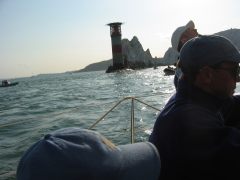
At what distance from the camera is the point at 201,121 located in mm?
1329

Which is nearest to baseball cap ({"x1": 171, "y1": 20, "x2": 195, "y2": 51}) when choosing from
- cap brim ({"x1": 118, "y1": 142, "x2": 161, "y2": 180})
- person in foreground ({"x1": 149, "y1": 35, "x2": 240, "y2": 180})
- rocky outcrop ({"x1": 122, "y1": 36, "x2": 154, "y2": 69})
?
person in foreground ({"x1": 149, "y1": 35, "x2": 240, "y2": 180})

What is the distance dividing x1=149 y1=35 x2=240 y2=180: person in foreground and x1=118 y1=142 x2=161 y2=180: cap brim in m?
0.24

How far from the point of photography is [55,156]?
2.94 feet

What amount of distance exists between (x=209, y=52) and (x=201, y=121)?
253mm

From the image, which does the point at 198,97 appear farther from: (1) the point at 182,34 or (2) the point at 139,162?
(1) the point at 182,34

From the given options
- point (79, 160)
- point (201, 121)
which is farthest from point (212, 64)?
point (79, 160)

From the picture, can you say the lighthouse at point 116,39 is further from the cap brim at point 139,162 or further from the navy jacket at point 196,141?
the cap brim at point 139,162

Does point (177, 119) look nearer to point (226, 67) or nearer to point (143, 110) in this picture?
point (226, 67)

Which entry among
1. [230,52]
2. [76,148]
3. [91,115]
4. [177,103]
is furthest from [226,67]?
[91,115]

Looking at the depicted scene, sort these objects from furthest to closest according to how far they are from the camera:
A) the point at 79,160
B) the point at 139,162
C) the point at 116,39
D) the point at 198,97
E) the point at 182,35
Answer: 1. the point at 116,39
2. the point at 182,35
3. the point at 198,97
4. the point at 139,162
5. the point at 79,160

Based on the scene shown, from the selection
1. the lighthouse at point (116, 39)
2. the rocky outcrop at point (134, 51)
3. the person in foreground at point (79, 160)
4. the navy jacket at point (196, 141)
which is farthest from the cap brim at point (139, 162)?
the rocky outcrop at point (134, 51)

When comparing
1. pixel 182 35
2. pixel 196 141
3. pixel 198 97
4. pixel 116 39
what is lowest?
pixel 196 141

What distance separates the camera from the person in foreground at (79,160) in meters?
0.89

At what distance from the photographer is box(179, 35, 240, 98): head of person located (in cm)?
138
